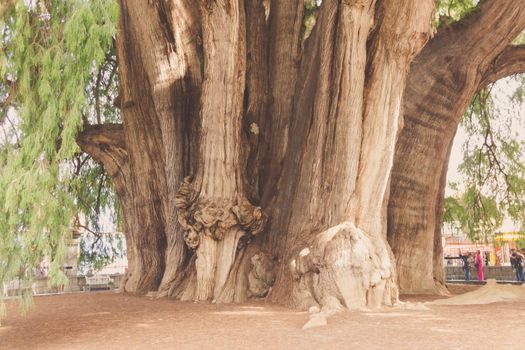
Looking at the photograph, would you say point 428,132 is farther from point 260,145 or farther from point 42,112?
point 42,112

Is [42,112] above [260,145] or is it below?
below

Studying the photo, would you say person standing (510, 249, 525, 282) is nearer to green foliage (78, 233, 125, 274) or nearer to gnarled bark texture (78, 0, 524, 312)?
gnarled bark texture (78, 0, 524, 312)

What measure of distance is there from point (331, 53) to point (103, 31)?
3.44 metres

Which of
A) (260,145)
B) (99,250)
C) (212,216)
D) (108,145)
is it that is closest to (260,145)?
(260,145)

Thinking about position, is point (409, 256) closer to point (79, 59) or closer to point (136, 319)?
point (136, 319)

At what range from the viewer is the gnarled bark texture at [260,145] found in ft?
24.4

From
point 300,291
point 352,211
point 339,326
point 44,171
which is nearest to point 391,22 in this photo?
point 352,211

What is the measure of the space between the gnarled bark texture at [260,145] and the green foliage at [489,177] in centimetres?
567

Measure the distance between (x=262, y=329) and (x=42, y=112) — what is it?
2815mm

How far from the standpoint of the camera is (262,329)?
550 centimetres

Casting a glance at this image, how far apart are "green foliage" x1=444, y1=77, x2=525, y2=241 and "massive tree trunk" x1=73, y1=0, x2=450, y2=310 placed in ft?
18.6

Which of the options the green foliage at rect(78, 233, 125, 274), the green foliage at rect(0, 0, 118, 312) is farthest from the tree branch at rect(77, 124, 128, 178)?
the green foliage at rect(0, 0, 118, 312)

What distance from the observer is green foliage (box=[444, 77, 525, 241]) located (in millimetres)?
13297

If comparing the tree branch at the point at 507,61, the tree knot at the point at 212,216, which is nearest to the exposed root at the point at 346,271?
the tree knot at the point at 212,216
